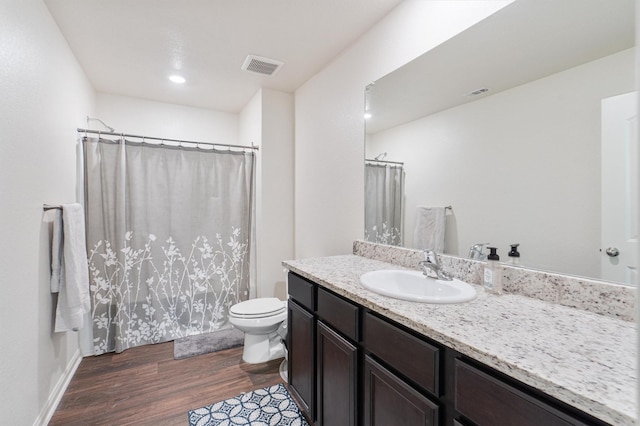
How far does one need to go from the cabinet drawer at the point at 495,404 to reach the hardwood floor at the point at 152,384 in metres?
1.68

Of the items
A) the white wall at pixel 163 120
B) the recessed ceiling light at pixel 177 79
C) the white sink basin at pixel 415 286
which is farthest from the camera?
the white wall at pixel 163 120

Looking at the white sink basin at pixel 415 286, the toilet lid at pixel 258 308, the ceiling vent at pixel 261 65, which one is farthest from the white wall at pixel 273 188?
the white sink basin at pixel 415 286

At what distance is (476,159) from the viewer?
1.39 metres

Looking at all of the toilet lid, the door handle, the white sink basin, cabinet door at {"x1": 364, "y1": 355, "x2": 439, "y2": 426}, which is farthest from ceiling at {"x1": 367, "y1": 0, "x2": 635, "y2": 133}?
the toilet lid

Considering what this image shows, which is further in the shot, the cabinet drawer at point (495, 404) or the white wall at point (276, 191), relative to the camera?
the white wall at point (276, 191)

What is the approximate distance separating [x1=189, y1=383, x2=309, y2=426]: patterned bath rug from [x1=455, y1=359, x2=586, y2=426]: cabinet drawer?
129 centimetres

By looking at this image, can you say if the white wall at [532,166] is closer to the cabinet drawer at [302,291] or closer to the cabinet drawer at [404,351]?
the cabinet drawer at [404,351]

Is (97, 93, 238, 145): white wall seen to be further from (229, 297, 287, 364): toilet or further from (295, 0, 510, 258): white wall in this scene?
(229, 297, 287, 364): toilet

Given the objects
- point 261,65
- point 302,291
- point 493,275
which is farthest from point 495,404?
point 261,65

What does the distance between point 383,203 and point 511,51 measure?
3.32 ft

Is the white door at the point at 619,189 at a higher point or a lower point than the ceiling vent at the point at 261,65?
lower

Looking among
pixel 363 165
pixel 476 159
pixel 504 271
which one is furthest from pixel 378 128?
pixel 504 271

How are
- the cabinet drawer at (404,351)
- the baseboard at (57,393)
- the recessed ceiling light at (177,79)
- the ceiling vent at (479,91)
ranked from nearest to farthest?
the cabinet drawer at (404,351)
the ceiling vent at (479,91)
the baseboard at (57,393)
the recessed ceiling light at (177,79)

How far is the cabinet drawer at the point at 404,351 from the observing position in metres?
0.87
